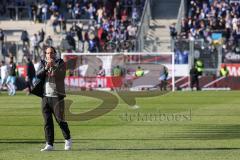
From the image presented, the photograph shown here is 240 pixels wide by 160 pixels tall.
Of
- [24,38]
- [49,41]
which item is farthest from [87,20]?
[24,38]

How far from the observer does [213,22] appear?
52500mm

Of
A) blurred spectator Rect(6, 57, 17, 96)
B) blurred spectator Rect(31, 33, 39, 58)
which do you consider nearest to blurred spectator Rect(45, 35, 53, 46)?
blurred spectator Rect(31, 33, 39, 58)

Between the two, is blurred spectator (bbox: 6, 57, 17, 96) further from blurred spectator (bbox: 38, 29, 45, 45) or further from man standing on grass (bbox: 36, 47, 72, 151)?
man standing on grass (bbox: 36, 47, 72, 151)

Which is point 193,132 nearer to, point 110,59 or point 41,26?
point 110,59

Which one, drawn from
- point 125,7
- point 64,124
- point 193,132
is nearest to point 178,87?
point 125,7

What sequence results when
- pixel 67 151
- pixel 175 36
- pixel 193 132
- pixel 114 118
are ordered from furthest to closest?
pixel 175 36 → pixel 114 118 → pixel 193 132 → pixel 67 151

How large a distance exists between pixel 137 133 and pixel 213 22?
33287 millimetres

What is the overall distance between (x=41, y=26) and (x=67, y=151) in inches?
1611

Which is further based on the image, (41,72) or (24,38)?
(24,38)

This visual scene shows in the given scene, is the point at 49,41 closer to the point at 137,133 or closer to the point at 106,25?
the point at 106,25

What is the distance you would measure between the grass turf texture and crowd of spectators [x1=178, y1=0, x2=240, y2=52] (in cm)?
1799

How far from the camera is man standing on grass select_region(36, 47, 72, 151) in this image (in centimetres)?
1616

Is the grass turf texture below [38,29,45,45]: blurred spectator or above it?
below

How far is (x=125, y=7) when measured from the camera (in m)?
57.2
